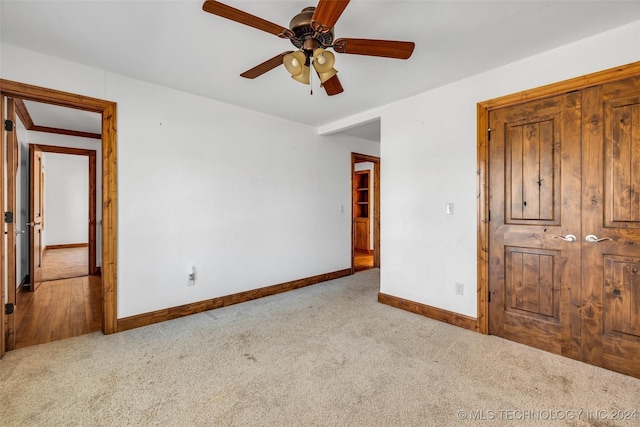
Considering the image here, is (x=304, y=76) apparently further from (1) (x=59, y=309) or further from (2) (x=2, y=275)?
(1) (x=59, y=309)

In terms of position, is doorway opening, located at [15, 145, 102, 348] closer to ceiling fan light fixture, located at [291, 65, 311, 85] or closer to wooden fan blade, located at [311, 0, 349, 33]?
ceiling fan light fixture, located at [291, 65, 311, 85]

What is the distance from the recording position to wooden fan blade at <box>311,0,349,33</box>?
4.44 ft

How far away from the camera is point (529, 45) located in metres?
2.28

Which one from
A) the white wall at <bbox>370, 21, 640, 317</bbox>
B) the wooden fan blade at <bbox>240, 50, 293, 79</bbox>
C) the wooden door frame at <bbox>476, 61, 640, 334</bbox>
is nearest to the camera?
the wooden fan blade at <bbox>240, 50, 293, 79</bbox>

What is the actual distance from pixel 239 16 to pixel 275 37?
734 millimetres

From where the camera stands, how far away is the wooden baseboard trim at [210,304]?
2900 mm

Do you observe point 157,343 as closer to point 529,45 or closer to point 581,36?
point 529,45

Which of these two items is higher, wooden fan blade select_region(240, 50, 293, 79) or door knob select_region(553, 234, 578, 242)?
wooden fan blade select_region(240, 50, 293, 79)

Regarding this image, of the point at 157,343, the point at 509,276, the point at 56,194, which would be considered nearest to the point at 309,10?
the point at 509,276

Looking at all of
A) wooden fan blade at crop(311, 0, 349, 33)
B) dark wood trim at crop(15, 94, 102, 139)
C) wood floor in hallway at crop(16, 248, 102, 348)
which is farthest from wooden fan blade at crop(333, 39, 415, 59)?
dark wood trim at crop(15, 94, 102, 139)

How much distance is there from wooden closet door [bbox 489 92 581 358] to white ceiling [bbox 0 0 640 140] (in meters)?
0.58

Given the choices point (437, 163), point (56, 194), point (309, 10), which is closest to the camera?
point (309, 10)

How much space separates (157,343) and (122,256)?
3.09 ft

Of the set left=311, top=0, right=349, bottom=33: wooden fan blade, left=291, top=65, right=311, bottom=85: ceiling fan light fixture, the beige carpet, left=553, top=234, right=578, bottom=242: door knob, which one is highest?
left=311, top=0, right=349, bottom=33: wooden fan blade
